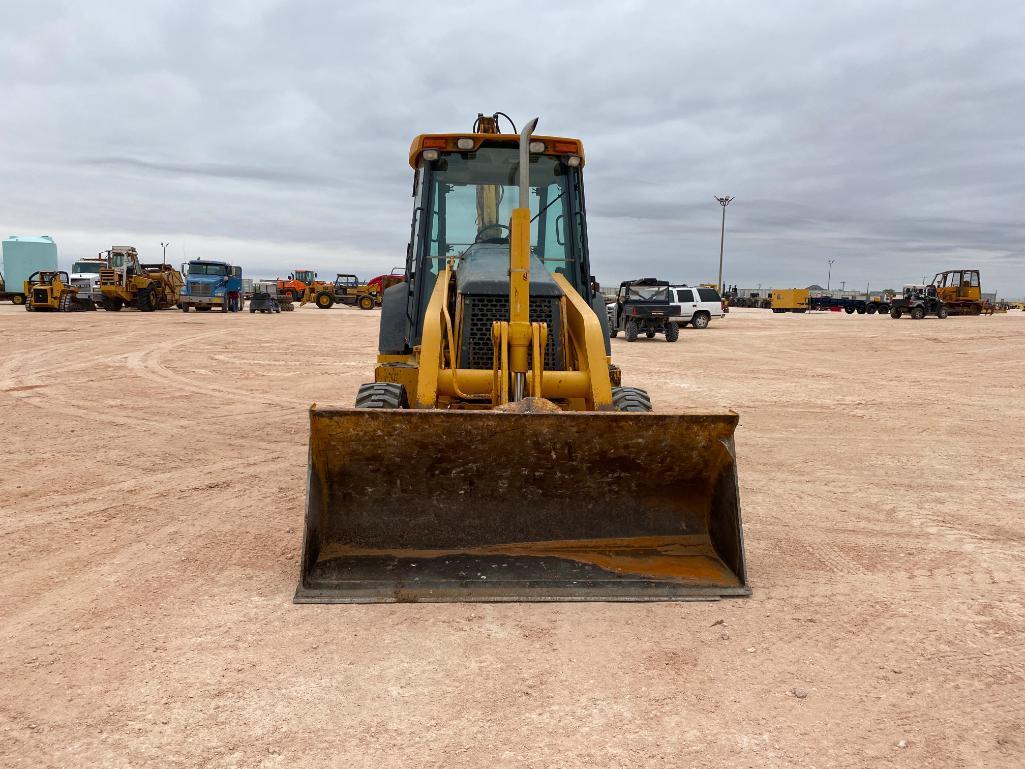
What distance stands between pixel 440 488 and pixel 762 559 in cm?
191

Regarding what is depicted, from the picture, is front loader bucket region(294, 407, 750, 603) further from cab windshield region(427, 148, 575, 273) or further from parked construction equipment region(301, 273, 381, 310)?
parked construction equipment region(301, 273, 381, 310)

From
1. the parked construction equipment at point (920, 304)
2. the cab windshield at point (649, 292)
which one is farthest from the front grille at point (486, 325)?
the parked construction equipment at point (920, 304)

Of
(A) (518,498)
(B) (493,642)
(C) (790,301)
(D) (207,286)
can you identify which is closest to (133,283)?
(D) (207,286)

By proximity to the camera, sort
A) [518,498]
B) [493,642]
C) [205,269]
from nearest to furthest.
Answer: [493,642] → [518,498] → [205,269]

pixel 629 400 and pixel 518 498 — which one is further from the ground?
pixel 629 400

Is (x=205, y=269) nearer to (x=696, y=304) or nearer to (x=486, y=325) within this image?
(x=696, y=304)

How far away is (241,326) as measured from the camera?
25.0 meters

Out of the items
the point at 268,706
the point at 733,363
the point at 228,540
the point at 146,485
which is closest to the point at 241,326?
the point at 733,363

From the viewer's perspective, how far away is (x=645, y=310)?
22.6 m

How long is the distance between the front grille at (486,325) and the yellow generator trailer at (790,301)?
5466 cm

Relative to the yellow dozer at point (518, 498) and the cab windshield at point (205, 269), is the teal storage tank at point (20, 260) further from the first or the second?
the yellow dozer at point (518, 498)

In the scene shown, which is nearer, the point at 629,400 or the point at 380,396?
the point at 380,396

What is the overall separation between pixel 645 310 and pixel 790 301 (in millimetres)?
37894

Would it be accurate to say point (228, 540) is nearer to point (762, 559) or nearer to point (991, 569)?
point (762, 559)
